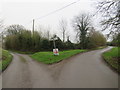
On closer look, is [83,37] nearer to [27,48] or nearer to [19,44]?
[27,48]

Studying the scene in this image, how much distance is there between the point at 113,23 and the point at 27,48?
1109 inches

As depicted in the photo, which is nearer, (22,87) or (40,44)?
(22,87)

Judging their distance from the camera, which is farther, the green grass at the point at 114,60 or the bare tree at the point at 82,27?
the bare tree at the point at 82,27

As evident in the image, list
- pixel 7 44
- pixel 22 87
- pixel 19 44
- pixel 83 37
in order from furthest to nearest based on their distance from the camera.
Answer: pixel 7 44
pixel 19 44
pixel 83 37
pixel 22 87

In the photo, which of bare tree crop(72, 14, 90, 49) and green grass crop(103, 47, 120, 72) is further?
bare tree crop(72, 14, 90, 49)

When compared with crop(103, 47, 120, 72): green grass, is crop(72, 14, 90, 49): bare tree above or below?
above

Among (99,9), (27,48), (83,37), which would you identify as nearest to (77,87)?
(99,9)

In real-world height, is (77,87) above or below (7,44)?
below

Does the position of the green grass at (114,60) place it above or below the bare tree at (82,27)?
below

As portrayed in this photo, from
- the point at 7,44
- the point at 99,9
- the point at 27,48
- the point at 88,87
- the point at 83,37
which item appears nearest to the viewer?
the point at 88,87

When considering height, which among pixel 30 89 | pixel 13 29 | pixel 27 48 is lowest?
pixel 30 89

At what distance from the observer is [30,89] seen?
12.1ft

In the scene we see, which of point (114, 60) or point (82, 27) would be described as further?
point (82, 27)

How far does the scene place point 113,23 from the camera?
24.1 feet
